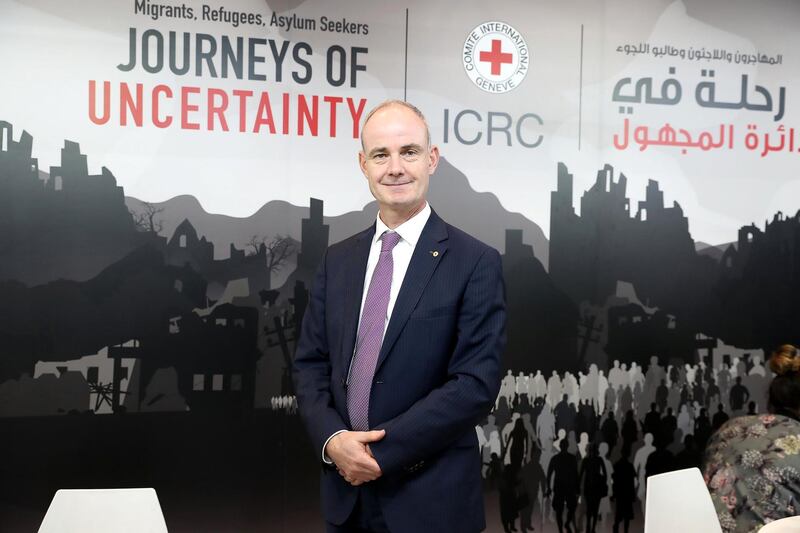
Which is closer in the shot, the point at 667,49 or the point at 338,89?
the point at 338,89

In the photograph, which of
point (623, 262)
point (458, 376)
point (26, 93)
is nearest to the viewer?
point (458, 376)

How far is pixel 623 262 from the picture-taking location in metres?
3.74

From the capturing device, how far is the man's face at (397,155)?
2.02m

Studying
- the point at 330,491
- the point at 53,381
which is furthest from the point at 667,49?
the point at 53,381

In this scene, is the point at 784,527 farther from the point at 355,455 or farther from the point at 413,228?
the point at 413,228

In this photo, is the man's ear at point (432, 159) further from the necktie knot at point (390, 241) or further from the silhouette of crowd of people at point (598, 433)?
the silhouette of crowd of people at point (598, 433)

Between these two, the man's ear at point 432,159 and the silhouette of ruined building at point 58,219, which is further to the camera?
the silhouette of ruined building at point 58,219

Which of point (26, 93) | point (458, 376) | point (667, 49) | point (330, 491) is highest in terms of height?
point (667, 49)

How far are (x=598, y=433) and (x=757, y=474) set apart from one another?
870mm

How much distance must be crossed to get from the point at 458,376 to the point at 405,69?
6.34ft

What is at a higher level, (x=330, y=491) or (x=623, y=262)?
(x=623, y=262)

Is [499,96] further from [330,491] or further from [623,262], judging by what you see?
[330,491]

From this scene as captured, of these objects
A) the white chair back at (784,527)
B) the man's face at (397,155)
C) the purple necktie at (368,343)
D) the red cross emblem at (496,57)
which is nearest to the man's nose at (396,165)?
the man's face at (397,155)

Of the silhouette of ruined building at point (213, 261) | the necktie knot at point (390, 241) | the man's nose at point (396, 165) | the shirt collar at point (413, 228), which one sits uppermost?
the man's nose at point (396, 165)
